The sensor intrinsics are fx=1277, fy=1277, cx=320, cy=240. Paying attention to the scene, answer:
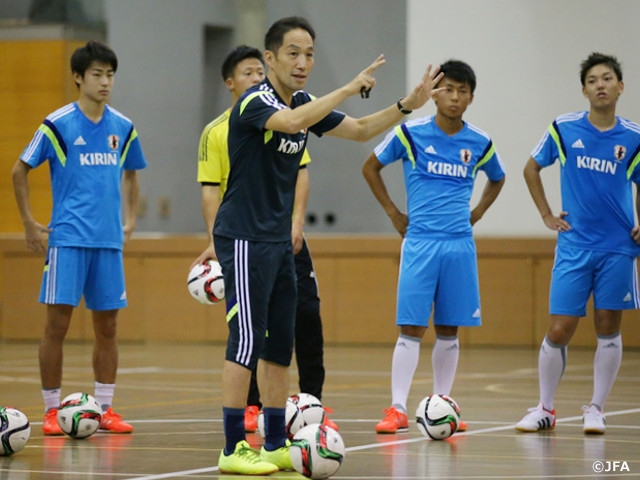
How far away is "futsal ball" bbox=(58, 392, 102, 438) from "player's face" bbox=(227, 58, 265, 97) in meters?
2.22

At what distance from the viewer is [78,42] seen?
18.9 meters

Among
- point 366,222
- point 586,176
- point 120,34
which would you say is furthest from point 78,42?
point 586,176

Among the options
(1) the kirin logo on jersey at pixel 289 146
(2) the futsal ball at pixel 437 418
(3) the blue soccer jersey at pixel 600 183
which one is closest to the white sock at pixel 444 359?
(2) the futsal ball at pixel 437 418

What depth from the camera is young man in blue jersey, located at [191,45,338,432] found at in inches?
316

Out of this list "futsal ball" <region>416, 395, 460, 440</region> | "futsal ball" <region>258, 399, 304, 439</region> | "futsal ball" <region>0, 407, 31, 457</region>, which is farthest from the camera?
"futsal ball" <region>416, 395, 460, 440</region>

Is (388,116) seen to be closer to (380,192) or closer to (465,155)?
(465,155)

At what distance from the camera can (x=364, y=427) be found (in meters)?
8.13

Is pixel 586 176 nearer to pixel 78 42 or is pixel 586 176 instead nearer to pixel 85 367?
pixel 85 367

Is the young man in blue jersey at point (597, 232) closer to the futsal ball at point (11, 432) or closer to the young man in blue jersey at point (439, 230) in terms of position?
the young man in blue jersey at point (439, 230)

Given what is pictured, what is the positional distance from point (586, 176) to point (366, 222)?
932cm

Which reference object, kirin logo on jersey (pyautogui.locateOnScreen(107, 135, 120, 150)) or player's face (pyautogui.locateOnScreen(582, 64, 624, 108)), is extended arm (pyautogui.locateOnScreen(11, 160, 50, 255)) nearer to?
kirin logo on jersey (pyautogui.locateOnScreen(107, 135, 120, 150))

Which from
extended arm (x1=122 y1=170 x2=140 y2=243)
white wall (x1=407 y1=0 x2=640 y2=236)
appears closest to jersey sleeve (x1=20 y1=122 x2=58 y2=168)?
extended arm (x1=122 y1=170 x2=140 y2=243)

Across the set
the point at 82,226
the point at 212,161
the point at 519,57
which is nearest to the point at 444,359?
the point at 212,161

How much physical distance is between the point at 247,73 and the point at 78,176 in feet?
4.12
